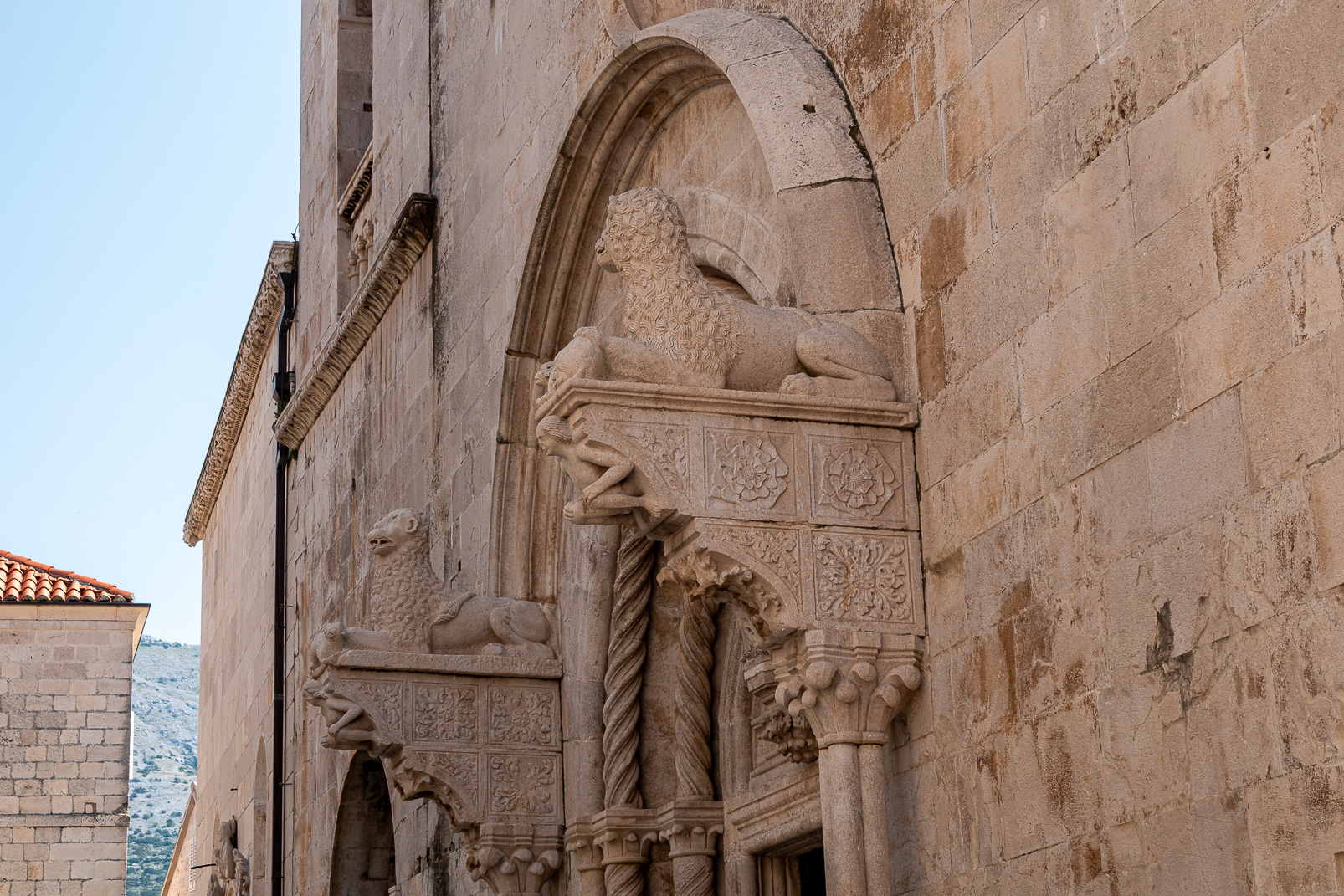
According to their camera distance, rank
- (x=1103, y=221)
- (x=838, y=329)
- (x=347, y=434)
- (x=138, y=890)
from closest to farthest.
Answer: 1. (x=1103, y=221)
2. (x=838, y=329)
3. (x=347, y=434)
4. (x=138, y=890)

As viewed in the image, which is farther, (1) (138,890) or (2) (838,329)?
(1) (138,890)

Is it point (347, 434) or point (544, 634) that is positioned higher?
point (347, 434)

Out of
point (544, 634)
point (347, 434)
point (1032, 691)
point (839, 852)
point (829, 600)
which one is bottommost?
point (839, 852)

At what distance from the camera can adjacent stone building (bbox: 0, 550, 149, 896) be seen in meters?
19.4

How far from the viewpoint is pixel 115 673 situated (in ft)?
66.0

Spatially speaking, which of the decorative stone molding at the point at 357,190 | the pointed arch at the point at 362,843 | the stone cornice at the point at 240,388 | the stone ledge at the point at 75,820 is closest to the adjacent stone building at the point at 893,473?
the pointed arch at the point at 362,843

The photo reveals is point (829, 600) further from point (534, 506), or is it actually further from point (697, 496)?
point (534, 506)

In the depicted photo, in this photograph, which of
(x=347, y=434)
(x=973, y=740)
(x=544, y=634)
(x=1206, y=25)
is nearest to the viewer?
(x=1206, y=25)

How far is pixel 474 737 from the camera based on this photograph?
7559 mm

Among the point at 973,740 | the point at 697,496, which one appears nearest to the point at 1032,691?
the point at 973,740

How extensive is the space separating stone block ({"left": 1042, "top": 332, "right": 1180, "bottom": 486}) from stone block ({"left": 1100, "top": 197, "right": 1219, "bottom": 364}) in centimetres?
5

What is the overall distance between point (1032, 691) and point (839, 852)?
78 centimetres

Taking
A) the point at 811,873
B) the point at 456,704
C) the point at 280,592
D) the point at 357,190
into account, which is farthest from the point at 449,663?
the point at 280,592

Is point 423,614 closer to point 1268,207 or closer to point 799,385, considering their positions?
point 799,385
